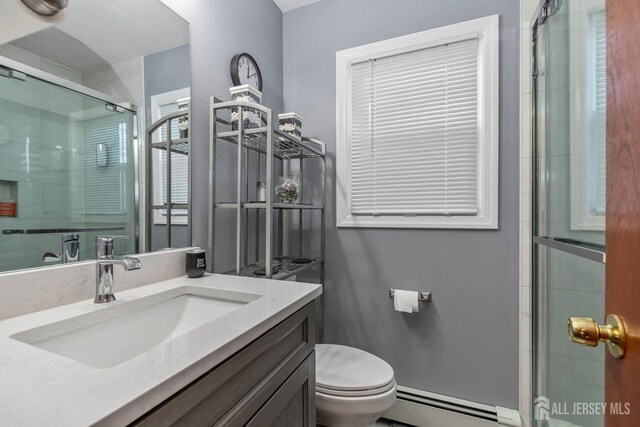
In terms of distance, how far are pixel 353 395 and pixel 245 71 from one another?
1662 millimetres

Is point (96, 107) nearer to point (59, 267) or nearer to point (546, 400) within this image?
point (59, 267)

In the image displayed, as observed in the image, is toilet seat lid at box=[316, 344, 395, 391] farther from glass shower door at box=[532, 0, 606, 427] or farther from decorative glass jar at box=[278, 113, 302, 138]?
decorative glass jar at box=[278, 113, 302, 138]

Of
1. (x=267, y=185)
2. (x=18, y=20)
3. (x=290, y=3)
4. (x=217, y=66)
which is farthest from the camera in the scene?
(x=290, y=3)

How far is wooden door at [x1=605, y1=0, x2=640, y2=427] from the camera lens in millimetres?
406

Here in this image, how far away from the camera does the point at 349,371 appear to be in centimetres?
133

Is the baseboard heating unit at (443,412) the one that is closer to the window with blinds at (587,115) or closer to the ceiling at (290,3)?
the window with blinds at (587,115)

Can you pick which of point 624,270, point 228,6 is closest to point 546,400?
point 624,270

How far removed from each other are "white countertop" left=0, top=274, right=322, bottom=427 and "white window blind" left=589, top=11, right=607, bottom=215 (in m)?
1.03

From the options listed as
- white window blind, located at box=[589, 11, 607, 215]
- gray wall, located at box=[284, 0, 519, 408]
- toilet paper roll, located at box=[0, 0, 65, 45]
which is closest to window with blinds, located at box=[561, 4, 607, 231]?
white window blind, located at box=[589, 11, 607, 215]

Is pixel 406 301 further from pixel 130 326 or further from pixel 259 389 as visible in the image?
pixel 130 326

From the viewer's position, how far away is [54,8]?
56cm

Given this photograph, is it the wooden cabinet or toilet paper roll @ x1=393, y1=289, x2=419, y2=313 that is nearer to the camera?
the wooden cabinet

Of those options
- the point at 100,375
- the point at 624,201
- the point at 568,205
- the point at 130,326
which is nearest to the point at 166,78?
the point at 130,326

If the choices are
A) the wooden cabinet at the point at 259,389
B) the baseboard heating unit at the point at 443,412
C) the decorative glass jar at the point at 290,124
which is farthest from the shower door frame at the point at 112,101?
the baseboard heating unit at the point at 443,412
